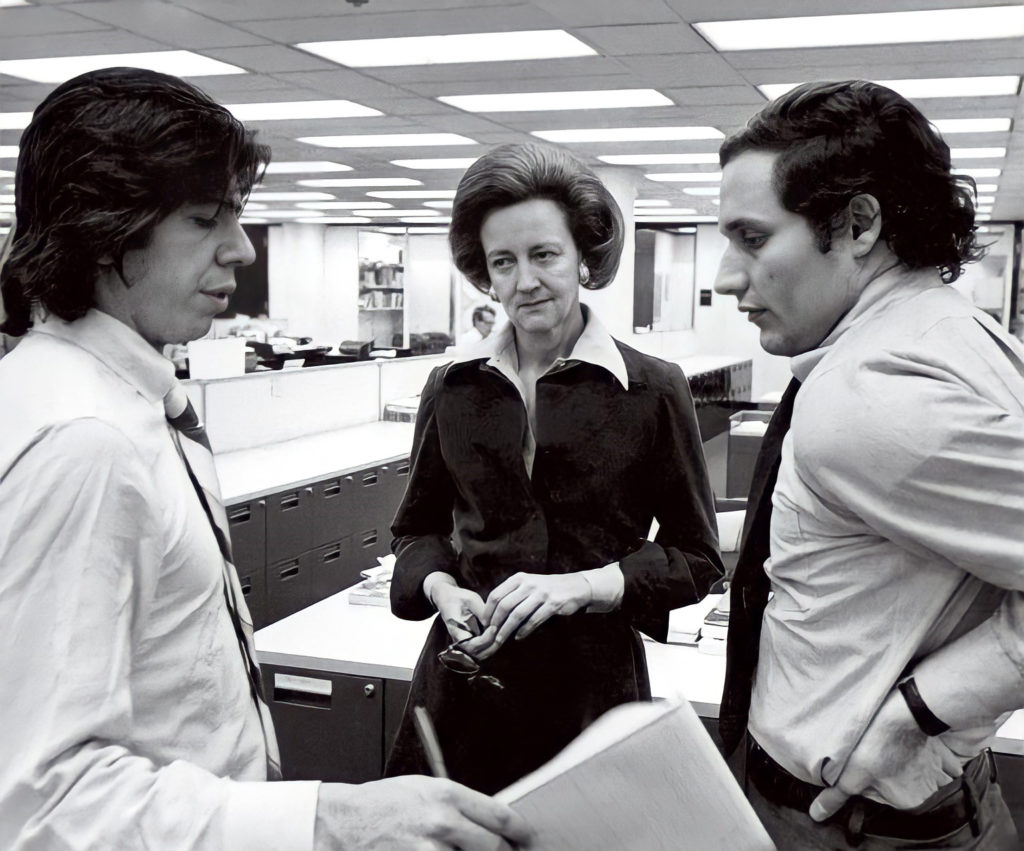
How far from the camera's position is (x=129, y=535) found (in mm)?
897

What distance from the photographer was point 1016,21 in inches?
176

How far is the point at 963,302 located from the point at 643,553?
2.01 ft

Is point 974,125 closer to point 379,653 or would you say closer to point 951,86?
point 951,86

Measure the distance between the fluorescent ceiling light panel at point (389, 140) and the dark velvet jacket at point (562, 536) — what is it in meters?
6.44

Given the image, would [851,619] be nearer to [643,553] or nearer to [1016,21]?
[643,553]

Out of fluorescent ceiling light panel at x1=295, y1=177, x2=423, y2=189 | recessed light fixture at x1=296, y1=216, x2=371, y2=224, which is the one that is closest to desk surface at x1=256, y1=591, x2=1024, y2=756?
fluorescent ceiling light panel at x1=295, y1=177, x2=423, y2=189

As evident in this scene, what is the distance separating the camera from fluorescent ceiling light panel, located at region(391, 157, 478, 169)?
9172mm

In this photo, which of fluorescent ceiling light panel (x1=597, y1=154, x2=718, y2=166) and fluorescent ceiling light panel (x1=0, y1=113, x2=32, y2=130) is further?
fluorescent ceiling light panel (x1=597, y1=154, x2=718, y2=166)

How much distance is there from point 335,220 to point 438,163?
755 cm

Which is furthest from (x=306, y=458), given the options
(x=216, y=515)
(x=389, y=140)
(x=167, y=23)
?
(x=216, y=515)

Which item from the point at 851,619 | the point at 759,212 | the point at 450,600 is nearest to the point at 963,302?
the point at 759,212

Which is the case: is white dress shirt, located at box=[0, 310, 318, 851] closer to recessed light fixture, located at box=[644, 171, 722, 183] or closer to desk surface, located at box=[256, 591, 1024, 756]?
desk surface, located at box=[256, 591, 1024, 756]

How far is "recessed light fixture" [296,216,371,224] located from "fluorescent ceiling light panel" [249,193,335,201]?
2840 millimetres

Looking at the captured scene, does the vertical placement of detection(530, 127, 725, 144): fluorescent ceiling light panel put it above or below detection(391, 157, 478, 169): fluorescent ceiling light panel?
above
